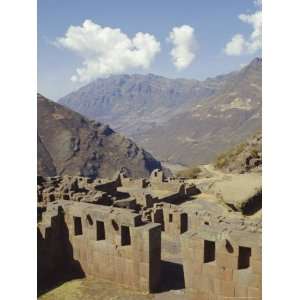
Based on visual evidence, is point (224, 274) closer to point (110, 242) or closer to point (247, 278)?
point (247, 278)

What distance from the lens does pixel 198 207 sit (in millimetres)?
25125

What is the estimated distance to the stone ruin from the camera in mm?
11625

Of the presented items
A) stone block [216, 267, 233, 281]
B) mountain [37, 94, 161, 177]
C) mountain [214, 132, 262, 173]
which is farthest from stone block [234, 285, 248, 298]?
mountain [37, 94, 161, 177]

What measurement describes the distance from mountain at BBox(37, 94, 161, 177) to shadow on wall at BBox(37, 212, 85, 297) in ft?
229

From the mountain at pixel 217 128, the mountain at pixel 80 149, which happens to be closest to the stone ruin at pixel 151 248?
the mountain at pixel 80 149

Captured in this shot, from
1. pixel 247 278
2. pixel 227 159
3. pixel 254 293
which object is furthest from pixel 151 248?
pixel 227 159

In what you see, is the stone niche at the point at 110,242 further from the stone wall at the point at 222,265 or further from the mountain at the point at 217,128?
the mountain at the point at 217,128

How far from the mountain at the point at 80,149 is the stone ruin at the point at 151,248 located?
228ft

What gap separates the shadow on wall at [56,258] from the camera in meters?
15.5

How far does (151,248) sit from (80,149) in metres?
85.6

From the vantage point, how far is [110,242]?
14.9 m

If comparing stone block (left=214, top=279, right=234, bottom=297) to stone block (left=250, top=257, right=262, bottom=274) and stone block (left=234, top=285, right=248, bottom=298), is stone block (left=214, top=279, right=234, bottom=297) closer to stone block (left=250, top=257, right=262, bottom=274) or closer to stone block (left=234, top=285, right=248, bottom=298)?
stone block (left=234, top=285, right=248, bottom=298)
